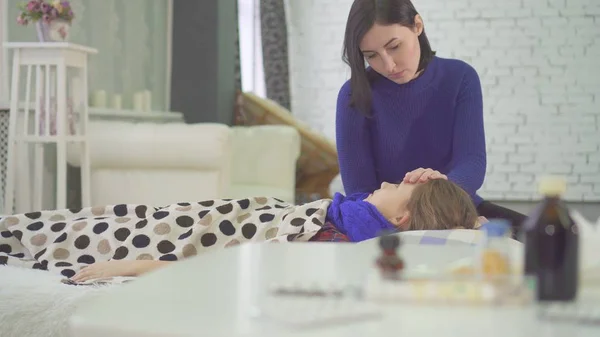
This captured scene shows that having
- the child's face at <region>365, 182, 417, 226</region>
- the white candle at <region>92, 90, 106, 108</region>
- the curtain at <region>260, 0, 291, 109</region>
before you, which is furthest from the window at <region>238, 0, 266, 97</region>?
the child's face at <region>365, 182, 417, 226</region>

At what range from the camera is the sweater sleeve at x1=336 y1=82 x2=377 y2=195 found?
2602 mm

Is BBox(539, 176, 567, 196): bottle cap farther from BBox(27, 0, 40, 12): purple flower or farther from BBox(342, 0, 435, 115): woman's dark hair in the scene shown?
BBox(27, 0, 40, 12): purple flower

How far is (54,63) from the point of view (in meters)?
3.95

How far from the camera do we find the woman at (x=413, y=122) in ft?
8.36

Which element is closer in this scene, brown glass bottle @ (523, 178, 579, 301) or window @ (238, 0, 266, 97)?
brown glass bottle @ (523, 178, 579, 301)

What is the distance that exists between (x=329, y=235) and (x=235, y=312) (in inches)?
54.3

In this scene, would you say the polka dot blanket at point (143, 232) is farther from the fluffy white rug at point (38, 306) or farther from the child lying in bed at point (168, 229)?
the fluffy white rug at point (38, 306)

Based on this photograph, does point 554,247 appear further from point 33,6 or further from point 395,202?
point 33,6

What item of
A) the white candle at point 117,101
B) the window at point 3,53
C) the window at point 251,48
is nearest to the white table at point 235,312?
the window at point 3,53

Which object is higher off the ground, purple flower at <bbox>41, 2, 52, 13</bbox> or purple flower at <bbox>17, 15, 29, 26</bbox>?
purple flower at <bbox>41, 2, 52, 13</bbox>

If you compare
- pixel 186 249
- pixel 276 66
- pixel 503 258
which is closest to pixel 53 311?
pixel 186 249

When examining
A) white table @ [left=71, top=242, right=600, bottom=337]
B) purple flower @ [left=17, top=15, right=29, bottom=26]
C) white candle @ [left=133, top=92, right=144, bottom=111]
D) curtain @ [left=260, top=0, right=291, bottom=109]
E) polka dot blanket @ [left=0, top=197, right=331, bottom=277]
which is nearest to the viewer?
white table @ [left=71, top=242, right=600, bottom=337]

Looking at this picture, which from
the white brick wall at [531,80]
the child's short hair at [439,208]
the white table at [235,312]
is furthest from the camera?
the white brick wall at [531,80]

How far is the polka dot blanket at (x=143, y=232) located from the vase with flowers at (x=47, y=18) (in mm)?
1684
